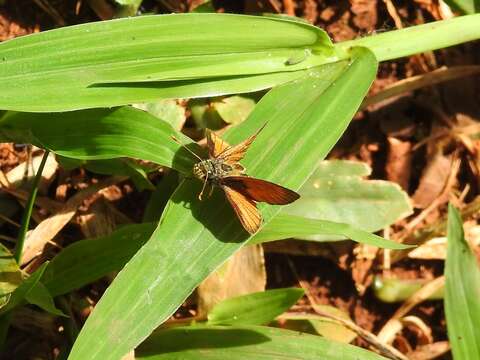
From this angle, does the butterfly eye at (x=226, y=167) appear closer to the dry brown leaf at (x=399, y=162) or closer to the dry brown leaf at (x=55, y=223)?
the dry brown leaf at (x=55, y=223)

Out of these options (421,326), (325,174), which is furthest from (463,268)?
(325,174)

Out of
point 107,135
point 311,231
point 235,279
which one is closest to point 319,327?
point 235,279

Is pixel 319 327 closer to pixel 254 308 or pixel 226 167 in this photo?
pixel 254 308

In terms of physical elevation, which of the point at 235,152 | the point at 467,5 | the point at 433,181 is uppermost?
the point at 467,5

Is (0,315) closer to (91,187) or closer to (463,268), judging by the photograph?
(91,187)

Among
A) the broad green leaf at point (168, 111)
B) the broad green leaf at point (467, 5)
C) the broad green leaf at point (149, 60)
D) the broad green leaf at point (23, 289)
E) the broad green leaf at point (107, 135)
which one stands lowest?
the broad green leaf at point (23, 289)

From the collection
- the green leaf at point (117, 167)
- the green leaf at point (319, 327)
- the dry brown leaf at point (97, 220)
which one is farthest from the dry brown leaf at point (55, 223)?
the green leaf at point (319, 327)

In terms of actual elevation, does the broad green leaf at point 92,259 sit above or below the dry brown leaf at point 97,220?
below
